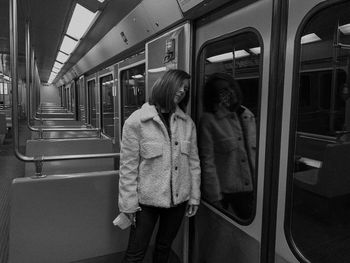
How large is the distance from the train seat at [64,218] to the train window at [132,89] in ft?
4.71

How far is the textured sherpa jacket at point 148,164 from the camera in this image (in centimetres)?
156

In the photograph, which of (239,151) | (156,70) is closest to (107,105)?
(156,70)

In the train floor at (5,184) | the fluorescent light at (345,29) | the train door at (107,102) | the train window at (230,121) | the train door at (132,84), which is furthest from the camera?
the train door at (107,102)

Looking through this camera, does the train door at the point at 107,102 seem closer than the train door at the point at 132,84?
No

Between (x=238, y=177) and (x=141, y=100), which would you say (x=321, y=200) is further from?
(x=141, y=100)

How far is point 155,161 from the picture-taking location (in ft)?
5.19

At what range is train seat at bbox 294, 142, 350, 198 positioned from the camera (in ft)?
3.78

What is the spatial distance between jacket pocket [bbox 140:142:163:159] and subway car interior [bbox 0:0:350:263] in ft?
1.39

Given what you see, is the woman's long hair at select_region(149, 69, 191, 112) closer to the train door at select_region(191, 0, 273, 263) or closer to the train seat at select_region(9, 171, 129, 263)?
the train door at select_region(191, 0, 273, 263)

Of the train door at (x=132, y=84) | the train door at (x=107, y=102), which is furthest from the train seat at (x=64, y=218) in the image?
the train door at (x=107, y=102)

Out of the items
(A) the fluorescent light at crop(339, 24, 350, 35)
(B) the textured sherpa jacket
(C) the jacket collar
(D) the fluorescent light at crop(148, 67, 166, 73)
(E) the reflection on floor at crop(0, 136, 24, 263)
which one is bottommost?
(E) the reflection on floor at crop(0, 136, 24, 263)

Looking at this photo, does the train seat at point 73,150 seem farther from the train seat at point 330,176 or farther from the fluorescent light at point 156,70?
the train seat at point 330,176

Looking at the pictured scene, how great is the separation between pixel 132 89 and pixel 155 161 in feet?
6.96

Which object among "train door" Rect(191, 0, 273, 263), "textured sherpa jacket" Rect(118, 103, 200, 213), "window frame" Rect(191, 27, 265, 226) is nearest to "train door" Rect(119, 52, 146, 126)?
"window frame" Rect(191, 27, 265, 226)
